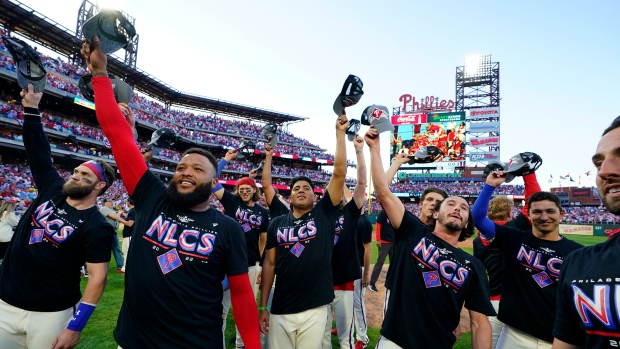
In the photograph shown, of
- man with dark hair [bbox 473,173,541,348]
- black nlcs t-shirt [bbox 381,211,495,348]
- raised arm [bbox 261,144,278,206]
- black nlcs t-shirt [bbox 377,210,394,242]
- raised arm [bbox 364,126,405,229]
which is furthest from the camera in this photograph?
black nlcs t-shirt [bbox 377,210,394,242]

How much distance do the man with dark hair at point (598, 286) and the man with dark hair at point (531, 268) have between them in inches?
73.8

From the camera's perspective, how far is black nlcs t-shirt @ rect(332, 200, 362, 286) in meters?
4.94

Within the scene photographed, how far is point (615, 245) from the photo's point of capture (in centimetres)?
166

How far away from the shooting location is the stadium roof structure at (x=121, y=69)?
99.3 feet

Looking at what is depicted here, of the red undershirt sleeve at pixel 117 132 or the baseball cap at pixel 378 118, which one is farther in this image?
the baseball cap at pixel 378 118

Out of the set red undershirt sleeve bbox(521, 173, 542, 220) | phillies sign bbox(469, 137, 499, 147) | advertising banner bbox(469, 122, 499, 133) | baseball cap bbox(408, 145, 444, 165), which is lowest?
red undershirt sleeve bbox(521, 173, 542, 220)

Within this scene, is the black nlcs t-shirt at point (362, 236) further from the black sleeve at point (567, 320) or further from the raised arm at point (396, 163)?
the black sleeve at point (567, 320)

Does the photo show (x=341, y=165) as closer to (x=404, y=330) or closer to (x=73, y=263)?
(x=404, y=330)

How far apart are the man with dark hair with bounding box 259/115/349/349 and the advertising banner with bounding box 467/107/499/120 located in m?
50.9

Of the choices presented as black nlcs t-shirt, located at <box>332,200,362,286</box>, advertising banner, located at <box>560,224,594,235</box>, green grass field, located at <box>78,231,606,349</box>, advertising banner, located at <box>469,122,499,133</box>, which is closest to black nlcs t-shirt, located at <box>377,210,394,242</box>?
green grass field, located at <box>78,231,606,349</box>

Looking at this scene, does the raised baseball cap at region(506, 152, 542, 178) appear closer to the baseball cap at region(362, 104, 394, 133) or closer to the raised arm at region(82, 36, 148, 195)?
the baseball cap at region(362, 104, 394, 133)

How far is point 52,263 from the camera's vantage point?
9.69 ft

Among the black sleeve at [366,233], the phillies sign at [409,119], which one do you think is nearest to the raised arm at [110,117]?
the black sleeve at [366,233]

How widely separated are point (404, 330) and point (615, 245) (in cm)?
165
